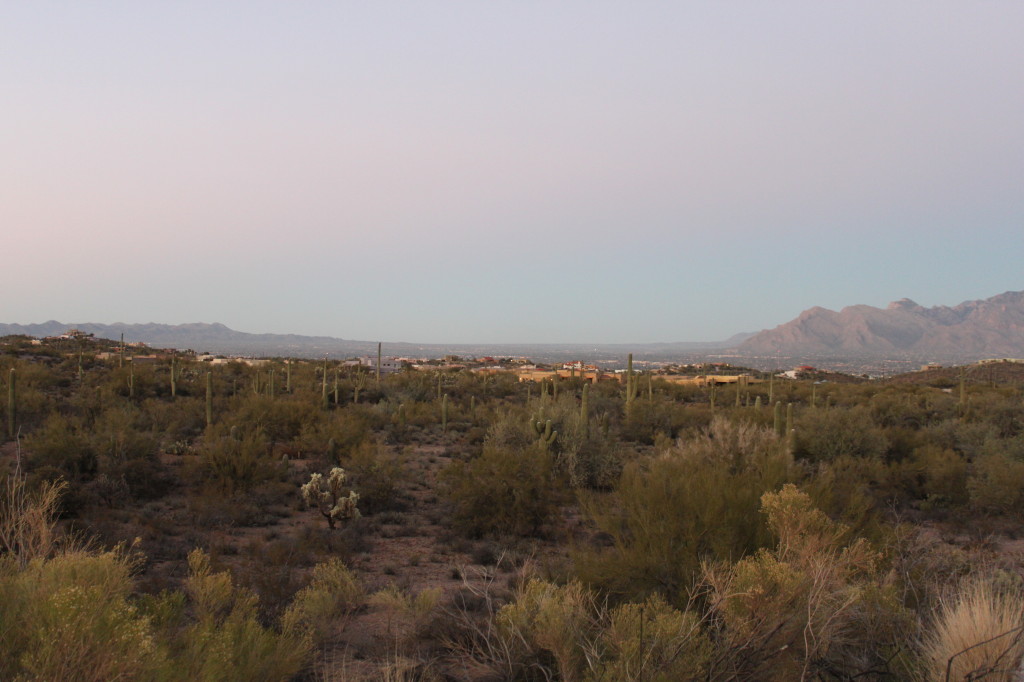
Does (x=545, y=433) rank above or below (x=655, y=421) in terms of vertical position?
above

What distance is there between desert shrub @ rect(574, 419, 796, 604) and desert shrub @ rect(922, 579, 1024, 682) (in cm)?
164

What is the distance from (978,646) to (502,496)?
7947 mm

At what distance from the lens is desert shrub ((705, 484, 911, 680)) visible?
12.5 feet

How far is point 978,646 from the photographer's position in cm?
346

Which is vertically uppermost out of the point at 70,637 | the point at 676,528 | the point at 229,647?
the point at 70,637

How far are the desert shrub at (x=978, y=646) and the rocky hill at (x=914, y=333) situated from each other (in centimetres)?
16454

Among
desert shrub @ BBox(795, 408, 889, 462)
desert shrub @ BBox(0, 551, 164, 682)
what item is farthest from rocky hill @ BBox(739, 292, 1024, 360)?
desert shrub @ BBox(0, 551, 164, 682)

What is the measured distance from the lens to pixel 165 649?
133 inches

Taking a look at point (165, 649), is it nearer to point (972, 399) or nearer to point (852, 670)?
point (852, 670)

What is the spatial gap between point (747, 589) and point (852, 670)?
2.68ft

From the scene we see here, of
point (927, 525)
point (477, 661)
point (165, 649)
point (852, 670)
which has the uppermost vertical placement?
point (165, 649)

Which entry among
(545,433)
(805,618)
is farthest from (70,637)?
(545,433)

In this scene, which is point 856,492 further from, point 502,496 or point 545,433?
point 545,433

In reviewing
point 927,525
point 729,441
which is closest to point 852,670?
point 729,441
